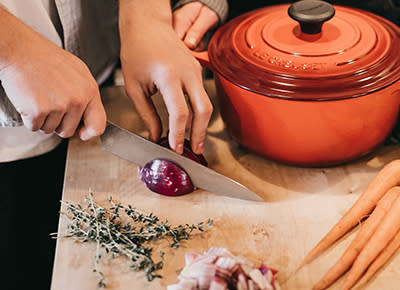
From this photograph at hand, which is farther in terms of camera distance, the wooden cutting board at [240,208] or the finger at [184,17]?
the finger at [184,17]

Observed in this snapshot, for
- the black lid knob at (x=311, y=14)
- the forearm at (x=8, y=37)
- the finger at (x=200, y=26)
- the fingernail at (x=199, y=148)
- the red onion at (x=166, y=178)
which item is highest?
the black lid knob at (x=311, y=14)

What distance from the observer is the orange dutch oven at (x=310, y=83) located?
2.61ft

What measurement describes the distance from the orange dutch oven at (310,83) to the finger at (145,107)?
0.48 feet

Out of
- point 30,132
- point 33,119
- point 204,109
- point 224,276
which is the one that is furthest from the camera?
point 30,132

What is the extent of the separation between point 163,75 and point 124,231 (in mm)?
306

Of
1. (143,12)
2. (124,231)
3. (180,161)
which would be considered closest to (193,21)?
(143,12)

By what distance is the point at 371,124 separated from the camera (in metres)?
0.85

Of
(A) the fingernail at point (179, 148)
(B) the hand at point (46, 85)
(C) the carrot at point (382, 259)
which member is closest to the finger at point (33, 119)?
(B) the hand at point (46, 85)

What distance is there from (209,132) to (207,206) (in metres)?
0.25

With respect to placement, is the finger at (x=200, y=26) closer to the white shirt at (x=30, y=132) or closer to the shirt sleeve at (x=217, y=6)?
the shirt sleeve at (x=217, y=6)

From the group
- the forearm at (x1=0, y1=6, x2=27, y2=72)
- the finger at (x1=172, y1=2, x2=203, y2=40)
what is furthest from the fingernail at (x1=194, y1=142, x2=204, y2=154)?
the forearm at (x1=0, y1=6, x2=27, y2=72)

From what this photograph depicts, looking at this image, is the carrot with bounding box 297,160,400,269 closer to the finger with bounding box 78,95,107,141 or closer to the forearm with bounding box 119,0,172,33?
the finger with bounding box 78,95,107,141

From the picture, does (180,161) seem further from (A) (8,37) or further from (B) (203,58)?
(A) (8,37)

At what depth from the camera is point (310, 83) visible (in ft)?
2.59
